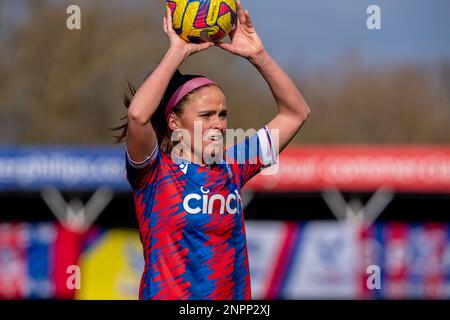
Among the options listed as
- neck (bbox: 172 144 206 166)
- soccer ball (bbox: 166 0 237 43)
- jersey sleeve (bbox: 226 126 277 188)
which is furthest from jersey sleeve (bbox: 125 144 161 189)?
soccer ball (bbox: 166 0 237 43)

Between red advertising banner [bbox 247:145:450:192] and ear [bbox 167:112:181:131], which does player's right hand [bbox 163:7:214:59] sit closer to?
ear [bbox 167:112:181:131]

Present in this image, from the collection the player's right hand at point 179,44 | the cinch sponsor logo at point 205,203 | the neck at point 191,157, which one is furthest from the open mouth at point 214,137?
the player's right hand at point 179,44

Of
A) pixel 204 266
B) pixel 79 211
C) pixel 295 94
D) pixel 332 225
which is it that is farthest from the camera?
pixel 79 211

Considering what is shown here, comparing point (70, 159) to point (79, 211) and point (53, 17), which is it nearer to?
point (79, 211)

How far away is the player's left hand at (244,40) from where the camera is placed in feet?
16.5

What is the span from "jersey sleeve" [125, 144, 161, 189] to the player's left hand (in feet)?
2.52

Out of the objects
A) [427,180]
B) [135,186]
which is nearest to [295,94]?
[135,186]

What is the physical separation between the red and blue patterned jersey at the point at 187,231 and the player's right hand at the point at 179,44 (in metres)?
0.55

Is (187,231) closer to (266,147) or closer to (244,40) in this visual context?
(266,147)

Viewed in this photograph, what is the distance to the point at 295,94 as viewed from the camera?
16.9 ft

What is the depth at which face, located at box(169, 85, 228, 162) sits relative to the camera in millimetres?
4734

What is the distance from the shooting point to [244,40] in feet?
16.6

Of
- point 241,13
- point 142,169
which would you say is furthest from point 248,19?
point 142,169

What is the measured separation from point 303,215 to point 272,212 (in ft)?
2.22
